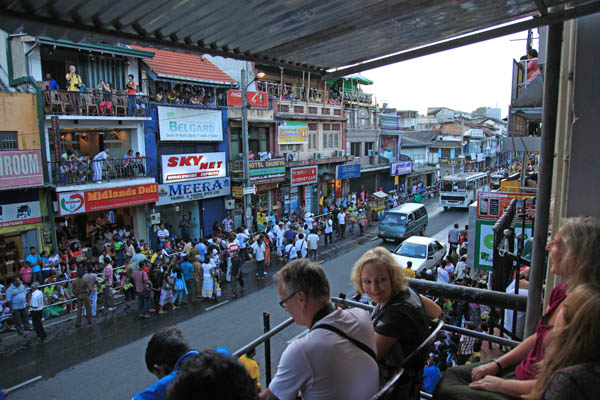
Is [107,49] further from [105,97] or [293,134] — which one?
[293,134]

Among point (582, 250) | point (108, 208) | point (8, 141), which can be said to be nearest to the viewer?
point (582, 250)

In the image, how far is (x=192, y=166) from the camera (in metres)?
20.8

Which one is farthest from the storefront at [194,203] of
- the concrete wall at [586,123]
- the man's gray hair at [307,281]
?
the concrete wall at [586,123]

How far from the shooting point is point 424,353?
2639mm

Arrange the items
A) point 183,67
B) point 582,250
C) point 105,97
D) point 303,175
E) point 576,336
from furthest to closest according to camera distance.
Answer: point 303,175
point 183,67
point 105,97
point 582,250
point 576,336

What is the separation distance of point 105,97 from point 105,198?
417 centimetres

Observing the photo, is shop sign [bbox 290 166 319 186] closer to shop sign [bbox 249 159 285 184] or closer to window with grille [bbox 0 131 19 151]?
shop sign [bbox 249 159 285 184]

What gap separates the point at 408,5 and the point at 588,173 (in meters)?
1.87

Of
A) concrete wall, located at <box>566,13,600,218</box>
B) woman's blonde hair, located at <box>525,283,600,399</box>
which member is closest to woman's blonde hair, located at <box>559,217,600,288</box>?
woman's blonde hair, located at <box>525,283,600,399</box>

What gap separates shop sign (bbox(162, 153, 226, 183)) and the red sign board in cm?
303

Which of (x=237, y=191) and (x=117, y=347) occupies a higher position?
(x=237, y=191)

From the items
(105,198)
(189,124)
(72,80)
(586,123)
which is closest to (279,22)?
(586,123)

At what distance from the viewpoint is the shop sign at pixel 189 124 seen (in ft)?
63.9

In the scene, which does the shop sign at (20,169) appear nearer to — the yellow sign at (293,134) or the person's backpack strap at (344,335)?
the yellow sign at (293,134)
